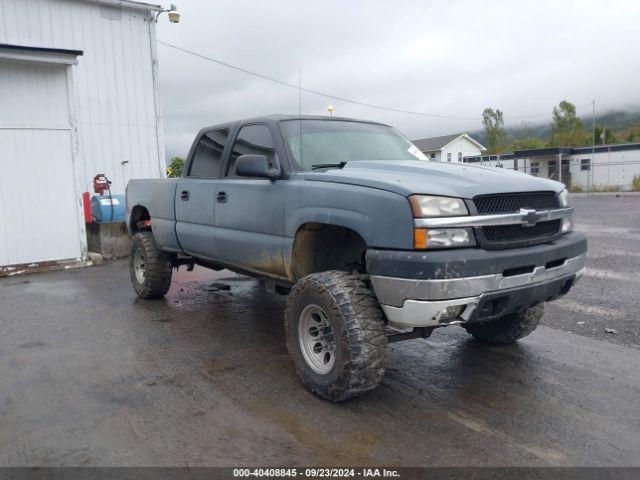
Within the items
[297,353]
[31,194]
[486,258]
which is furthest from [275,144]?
[31,194]

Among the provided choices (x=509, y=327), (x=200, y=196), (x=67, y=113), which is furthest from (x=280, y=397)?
(x=67, y=113)

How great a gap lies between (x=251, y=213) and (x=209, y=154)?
1.32 metres

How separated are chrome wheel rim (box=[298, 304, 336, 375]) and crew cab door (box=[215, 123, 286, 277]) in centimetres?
57

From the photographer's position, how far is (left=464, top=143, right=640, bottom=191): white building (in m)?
40.6

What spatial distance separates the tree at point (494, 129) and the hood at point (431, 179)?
6149 cm

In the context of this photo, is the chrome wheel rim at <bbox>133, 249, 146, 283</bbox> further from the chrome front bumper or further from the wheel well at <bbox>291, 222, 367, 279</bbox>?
the chrome front bumper

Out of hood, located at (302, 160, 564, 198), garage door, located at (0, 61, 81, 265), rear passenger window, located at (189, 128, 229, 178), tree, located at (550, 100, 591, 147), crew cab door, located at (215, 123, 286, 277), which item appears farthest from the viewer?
tree, located at (550, 100, 591, 147)

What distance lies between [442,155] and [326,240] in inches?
2515

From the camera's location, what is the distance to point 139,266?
6.93 meters

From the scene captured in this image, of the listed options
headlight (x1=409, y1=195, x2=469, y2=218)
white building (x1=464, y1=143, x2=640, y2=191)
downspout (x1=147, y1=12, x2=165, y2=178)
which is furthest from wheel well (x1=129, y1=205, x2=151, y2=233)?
white building (x1=464, y1=143, x2=640, y2=191)

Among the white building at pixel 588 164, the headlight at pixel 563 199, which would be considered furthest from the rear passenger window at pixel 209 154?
the white building at pixel 588 164

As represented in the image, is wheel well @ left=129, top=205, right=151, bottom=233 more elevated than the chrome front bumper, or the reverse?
wheel well @ left=129, top=205, right=151, bottom=233

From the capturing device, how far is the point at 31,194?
930cm

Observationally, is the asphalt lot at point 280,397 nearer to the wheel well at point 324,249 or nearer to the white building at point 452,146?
the wheel well at point 324,249
